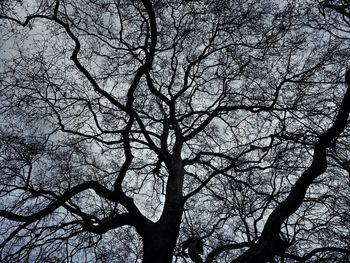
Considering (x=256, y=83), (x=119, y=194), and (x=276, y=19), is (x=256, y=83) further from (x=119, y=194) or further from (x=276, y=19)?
(x=119, y=194)

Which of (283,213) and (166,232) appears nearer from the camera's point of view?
(283,213)

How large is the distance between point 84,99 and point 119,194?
2992mm

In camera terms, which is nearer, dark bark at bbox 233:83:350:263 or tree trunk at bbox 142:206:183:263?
dark bark at bbox 233:83:350:263

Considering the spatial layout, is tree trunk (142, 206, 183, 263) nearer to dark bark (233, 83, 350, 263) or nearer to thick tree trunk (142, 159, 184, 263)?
thick tree trunk (142, 159, 184, 263)

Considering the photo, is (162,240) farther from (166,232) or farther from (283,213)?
(283,213)

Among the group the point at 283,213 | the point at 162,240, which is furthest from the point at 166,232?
the point at 283,213

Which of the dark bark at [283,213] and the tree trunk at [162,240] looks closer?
the dark bark at [283,213]

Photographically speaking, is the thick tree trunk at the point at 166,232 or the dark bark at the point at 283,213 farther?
the thick tree trunk at the point at 166,232

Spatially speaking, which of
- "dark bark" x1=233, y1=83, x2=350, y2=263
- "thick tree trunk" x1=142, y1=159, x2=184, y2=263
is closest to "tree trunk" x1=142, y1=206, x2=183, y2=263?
"thick tree trunk" x1=142, y1=159, x2=184, y2=263

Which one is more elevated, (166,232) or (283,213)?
(166,232)

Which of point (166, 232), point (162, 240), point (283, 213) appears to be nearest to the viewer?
point (283, 213)

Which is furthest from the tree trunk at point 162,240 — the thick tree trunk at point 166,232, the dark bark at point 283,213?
the dark bark at point 283,213

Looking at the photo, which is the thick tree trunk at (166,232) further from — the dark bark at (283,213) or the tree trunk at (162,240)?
the dark bark at (283,213)

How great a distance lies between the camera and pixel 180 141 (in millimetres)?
6176
